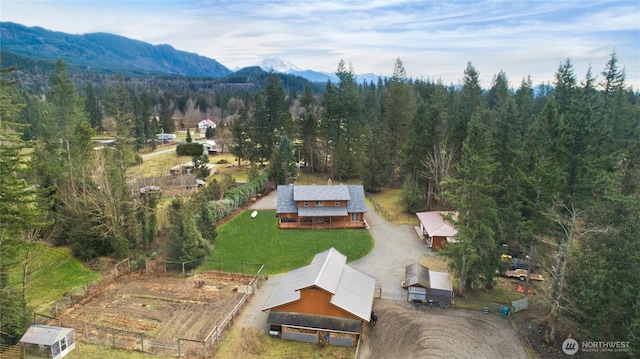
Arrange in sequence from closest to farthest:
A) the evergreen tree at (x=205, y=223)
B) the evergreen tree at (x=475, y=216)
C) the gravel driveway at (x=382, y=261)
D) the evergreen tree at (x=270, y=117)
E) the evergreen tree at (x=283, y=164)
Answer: the gravel driveway at (x=382, y=261)
the evergreen tree at (x=475, y=216)
the evergreen tree at (x=205, y=223)
the evergreen tree at (x=283, y=164)
the evergreen tree at (x=270, y=117)

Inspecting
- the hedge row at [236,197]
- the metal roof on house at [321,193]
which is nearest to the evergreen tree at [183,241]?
the hedge row at [236,197]

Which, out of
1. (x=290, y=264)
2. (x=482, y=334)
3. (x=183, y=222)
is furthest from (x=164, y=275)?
(x=482, y=334)

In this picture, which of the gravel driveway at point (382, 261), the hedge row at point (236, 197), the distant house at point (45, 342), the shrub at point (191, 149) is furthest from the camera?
the shrub at point (191, 149)

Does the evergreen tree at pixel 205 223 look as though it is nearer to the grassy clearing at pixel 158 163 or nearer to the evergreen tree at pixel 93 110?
the grassy clearing at pixel 158 163

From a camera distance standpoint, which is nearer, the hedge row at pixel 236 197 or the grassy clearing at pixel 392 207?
the hedge row at pixel 236 197

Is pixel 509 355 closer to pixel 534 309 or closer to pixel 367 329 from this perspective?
pixel 534 309

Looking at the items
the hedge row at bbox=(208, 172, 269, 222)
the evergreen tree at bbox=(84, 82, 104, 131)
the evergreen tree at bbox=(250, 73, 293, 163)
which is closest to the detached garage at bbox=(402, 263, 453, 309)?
the hedge row at bbox=(208, 172, 269, 222)
